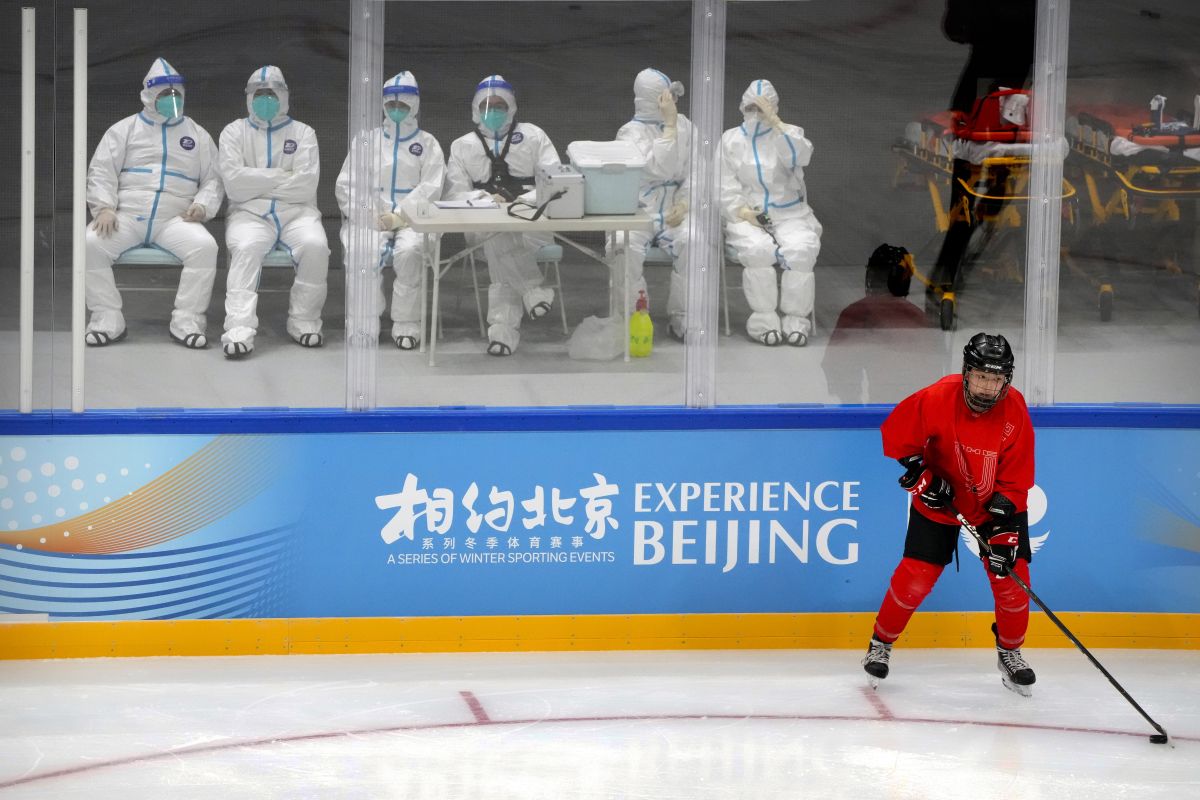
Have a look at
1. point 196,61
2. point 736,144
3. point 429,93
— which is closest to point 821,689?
point 736,144

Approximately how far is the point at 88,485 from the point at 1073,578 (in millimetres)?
3275

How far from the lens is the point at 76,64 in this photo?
5.30 meters

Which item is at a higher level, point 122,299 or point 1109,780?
point 122,299

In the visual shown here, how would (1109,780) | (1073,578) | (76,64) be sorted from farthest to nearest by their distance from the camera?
1. (1073,578)
2. (76,64)
3. (1109,780)

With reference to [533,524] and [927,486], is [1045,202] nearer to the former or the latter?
[927,486]

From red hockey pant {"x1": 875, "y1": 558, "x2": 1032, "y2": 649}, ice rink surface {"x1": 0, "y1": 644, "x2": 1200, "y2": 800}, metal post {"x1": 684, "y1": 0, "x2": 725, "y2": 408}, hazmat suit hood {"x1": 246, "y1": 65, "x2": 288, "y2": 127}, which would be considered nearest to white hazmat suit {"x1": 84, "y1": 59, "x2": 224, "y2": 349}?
hazmat suit hood {"x1": 246, "y1": 65, "x2": 288, "y2": 127}

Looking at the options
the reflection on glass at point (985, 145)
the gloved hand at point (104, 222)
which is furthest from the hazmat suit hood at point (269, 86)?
the reflection on glass at point (985, 145)

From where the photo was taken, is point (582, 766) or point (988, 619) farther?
point (988, 619)

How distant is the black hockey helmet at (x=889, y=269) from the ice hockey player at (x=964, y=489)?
1.65ft

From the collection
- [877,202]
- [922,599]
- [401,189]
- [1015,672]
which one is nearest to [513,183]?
[401,189]

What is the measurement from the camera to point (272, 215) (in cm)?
547

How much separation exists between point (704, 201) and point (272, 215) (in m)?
1.41

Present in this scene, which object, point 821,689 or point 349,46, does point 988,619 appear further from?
point 349,46

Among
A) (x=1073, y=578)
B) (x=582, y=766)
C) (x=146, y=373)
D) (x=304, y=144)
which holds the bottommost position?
(x=582, y=766)
